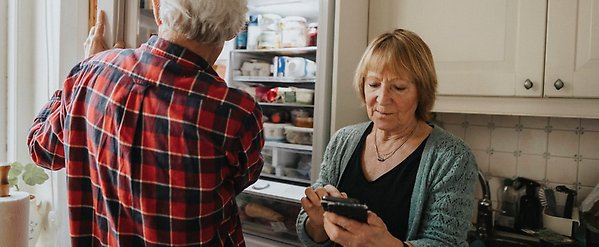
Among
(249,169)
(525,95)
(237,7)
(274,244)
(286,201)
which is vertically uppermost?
(237,7)

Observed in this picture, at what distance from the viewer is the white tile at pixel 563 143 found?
1539mm

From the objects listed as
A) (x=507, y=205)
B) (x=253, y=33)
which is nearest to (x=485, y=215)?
(x=507, y=205)

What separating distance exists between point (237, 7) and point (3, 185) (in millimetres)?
795

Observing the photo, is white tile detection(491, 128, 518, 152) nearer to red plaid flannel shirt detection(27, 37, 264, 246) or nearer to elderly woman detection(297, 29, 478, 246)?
elderly woman detection(297, 29, 478, 246)

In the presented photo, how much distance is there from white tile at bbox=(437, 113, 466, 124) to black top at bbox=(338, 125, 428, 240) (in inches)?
30.3

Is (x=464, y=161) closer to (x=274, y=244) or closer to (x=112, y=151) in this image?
(x=112, y=151)

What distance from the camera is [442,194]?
939mm

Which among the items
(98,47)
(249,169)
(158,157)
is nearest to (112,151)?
(158,157)

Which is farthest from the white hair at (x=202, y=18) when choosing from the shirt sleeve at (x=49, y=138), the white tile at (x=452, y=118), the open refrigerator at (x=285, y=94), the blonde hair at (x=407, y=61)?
the white tile at (x=452, y=118)

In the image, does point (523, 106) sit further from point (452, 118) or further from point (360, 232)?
point (360, 232)

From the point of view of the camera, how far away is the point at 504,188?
1.65m

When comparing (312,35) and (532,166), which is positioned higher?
(312,35)

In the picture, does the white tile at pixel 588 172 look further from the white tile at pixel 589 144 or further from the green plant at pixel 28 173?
the green plant at pixel 28 173

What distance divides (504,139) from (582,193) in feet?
1.01
